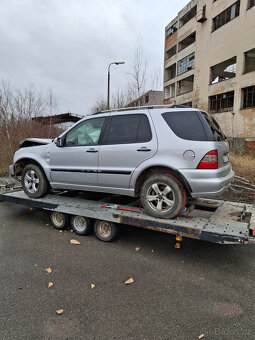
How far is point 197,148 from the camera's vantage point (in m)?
3.39

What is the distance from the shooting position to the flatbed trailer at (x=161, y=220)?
123 inches

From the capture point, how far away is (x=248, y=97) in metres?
20.7

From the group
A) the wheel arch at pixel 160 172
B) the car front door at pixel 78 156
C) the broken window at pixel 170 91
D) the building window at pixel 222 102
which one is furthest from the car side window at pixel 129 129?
the broken window at pixel 170 91

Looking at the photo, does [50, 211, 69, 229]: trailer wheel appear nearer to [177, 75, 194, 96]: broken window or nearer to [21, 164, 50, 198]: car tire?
[21, 164, 50, 198]: car tire

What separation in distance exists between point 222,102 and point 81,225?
76.3 feet

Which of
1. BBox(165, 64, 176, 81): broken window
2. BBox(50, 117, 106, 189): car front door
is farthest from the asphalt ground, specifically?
BBox(165, 64, 176, 81): broken window

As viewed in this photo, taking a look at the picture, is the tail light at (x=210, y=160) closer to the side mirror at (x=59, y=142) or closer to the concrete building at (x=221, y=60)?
the side mirror at (x=59, y=142)

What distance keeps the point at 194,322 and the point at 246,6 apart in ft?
82.2

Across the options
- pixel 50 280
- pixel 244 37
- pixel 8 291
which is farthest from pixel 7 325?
pixel 244 37

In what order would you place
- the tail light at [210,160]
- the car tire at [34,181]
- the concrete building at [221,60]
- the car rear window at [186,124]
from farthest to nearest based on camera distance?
the concrete building at [221,60] → the car tire at [34,181] → the car rear window at [186,124] → the tail light at [210,160]

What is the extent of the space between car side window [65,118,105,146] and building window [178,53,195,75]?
2871cm

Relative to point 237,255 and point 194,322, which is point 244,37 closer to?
point 237,255

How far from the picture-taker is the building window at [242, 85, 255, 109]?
20.1 meters

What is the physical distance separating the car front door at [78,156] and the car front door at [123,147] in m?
0.19
